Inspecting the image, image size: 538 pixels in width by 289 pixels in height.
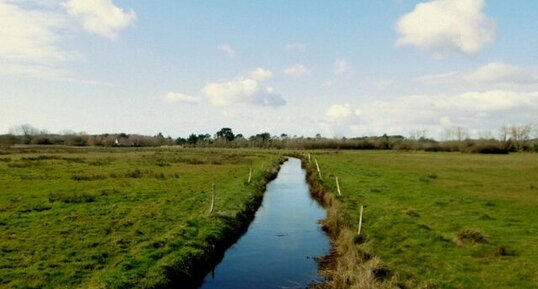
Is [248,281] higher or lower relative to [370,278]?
lower

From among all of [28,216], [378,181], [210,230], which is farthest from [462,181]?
[28,216]

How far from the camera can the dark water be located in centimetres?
1950

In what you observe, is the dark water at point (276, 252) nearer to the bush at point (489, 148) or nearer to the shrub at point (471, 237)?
the shrub at point (471, 237)

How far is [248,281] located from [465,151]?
15171cm

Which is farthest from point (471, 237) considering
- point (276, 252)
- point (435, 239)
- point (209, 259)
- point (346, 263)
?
point (209, 259)

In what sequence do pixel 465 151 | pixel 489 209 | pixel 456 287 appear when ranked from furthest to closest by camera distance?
pixel 465 151 → pixel 489 209 → pixel 456 287

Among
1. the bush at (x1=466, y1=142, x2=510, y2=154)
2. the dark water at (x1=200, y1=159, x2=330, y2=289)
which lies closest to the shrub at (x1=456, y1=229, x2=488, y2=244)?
the dark water at (x1=200, y1=159, x2=330, y2=289)

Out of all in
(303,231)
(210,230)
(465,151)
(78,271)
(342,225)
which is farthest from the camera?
(465,151)

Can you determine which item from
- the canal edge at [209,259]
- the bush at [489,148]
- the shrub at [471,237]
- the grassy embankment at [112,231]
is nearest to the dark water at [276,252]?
the canal edge at [209,259]

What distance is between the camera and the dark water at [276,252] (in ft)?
64.0

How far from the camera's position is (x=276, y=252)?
24203mm

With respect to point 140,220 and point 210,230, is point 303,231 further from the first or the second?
point 140,220

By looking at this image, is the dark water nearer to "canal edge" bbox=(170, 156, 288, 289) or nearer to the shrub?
"canal edge" bbox=(170, 156, 288, 289)

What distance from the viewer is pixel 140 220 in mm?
27078
